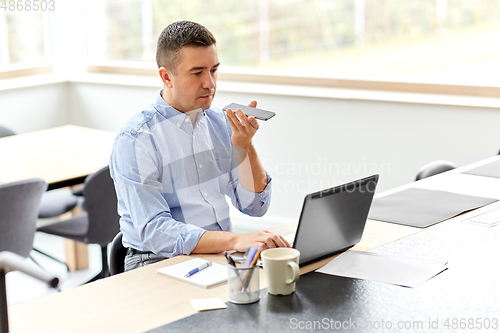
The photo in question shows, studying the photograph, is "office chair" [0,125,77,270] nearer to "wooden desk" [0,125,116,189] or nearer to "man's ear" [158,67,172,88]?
"wooden desk" [0,125,116,189]

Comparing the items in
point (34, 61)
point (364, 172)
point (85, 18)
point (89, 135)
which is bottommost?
point (364, 172)

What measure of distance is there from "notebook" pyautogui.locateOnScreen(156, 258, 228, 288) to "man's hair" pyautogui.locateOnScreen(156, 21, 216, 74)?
22.4 inches

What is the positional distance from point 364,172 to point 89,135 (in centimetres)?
152

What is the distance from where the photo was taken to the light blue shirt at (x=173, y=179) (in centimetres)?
156

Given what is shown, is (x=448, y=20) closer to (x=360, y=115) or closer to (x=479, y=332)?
(x=360, y=115)

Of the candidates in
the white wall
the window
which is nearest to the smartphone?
the white wall

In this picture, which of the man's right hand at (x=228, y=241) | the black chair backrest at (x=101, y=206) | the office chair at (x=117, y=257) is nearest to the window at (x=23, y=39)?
the black chair backrest at (x=101, y=206)

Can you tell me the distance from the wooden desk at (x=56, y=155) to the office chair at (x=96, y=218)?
8 cm

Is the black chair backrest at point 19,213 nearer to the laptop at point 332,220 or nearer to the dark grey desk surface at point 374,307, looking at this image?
the laptop at point 332,220

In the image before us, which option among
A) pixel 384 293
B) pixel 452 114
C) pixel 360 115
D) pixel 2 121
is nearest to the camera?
pixel 384 293

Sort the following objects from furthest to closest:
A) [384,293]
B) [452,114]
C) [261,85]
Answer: [261,85] < [452,114] < [384,293]

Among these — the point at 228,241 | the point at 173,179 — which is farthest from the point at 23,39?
the point at 228,241

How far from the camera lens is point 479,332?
1055mm

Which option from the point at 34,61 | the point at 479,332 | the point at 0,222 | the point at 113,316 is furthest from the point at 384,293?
the point at 34,61
